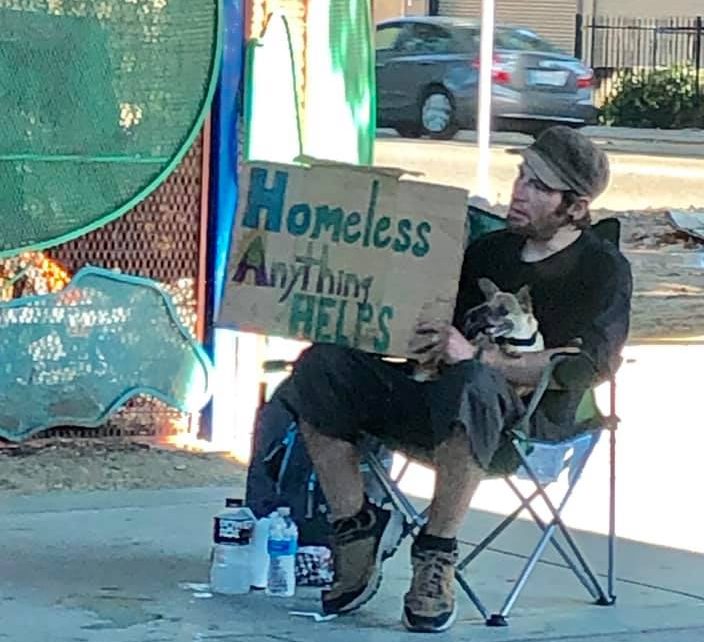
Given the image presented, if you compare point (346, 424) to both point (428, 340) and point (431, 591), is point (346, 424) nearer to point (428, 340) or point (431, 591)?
point (428, 340)

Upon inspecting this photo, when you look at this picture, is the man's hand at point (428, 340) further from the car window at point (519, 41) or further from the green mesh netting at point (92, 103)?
the car window at point (519, 41)

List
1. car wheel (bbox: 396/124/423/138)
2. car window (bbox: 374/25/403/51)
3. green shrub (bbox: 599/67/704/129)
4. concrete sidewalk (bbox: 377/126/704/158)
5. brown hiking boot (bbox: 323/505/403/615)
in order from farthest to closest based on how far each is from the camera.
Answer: green shrub (bbox: 599/67/704/129) → car window (bbox: 374/25/403/51) → car wheel (bbox: 396/124/423/138) → concrete sidewalk (bbox: 377/126/704/158) → brown hiking boot (bbox: 323/505/403/615)

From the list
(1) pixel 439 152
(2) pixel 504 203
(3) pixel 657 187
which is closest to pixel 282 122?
(2) pixel 504 203

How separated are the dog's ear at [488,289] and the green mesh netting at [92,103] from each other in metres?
2.21

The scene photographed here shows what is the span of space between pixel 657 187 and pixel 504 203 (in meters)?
3.77

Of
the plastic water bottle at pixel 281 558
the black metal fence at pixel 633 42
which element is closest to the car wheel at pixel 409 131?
the black metal fence at pixel 633 42

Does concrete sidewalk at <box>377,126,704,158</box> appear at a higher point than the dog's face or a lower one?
lower

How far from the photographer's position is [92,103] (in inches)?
284

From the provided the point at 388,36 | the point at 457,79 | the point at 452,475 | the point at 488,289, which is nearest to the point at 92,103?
the point at 488,289

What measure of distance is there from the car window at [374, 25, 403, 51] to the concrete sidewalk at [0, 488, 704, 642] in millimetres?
19839

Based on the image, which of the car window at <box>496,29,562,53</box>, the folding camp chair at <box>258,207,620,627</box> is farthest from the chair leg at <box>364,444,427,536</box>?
the car window at <box>496,29,562,53</box>

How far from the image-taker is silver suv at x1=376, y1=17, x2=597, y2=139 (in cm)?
2542

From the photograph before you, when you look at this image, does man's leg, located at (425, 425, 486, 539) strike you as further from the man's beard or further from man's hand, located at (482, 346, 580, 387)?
the man's beard

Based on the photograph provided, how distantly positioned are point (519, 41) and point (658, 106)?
15.0 feet
